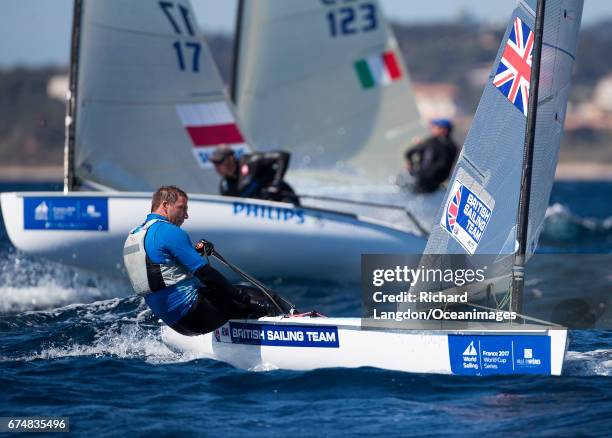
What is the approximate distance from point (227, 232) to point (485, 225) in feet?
13.5

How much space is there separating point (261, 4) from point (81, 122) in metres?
3.46

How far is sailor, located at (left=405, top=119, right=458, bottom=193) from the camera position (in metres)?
13.6

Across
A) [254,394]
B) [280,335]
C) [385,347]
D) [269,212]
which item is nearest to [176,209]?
[280,335]

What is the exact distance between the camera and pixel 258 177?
35.6ft

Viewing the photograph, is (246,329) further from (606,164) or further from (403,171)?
(606,164)

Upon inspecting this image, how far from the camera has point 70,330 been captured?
762 cm

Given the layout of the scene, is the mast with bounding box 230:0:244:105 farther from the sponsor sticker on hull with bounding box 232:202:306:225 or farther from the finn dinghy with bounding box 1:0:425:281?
the sponsor sticker on hull with bounding box 232:202:306:225

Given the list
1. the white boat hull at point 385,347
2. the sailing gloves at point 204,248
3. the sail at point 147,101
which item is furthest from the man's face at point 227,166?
the white boat hull at point 385,347

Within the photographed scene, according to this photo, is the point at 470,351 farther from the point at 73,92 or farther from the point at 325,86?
the point at 325,86

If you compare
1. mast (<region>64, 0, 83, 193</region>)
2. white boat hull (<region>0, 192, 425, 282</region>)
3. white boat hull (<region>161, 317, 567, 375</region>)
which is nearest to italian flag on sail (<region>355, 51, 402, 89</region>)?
white boat hull (<region>0, 192, 425, 282</region>)

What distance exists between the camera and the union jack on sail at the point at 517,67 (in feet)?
21.7

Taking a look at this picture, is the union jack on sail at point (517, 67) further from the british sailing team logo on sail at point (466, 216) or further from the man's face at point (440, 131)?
the man's face at point (440, 131)

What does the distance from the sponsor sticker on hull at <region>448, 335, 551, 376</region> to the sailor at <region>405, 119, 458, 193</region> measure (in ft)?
24.3

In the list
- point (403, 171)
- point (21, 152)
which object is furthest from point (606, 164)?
point (403, 171)
